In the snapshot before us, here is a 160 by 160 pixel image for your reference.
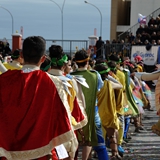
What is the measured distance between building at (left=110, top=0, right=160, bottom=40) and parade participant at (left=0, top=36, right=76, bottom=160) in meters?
31.6

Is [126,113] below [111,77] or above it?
below

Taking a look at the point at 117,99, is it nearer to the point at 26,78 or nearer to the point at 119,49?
the point at 26,78

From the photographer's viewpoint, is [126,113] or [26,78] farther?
[126,113]

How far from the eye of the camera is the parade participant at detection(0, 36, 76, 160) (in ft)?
14.1

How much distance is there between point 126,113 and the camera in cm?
959

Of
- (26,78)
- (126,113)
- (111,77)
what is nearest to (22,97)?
(26,78)

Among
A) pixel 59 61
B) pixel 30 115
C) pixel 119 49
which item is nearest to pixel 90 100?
pixel 59 61

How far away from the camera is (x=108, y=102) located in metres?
7.52

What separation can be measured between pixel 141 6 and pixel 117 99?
31964 millimetres

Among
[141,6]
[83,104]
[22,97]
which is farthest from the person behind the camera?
[141,6]

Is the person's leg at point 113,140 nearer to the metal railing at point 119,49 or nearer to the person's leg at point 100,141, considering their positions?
the person's leg at point 100,141

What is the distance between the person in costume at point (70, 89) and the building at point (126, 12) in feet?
99.0

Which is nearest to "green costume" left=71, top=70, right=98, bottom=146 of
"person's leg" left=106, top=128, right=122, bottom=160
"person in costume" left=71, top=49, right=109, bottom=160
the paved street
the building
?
"person in costume" left=71, top=49, right=109, bottom=160

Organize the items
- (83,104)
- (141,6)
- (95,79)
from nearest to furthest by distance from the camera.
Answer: (83,104) → (95,79) → (141,6)
